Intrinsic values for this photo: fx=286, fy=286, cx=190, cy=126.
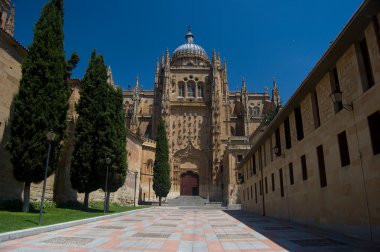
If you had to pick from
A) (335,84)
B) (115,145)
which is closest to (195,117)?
(115,145)

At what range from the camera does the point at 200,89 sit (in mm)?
51781

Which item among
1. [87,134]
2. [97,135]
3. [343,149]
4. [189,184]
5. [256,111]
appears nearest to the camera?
[343,149]

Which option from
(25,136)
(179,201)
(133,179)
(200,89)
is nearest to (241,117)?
(200,89)

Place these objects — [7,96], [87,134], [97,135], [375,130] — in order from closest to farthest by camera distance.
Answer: [375,130], [7,96], [87,134], [97,135]

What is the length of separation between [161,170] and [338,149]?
2780cm

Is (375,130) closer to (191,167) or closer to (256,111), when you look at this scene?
(191,167)

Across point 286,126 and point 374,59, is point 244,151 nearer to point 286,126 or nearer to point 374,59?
point 286,126

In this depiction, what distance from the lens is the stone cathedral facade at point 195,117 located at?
4553cm

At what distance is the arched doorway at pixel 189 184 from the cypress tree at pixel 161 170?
10884 mm

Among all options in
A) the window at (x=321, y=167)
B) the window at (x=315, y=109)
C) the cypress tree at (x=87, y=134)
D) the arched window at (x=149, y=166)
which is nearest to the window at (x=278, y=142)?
the window at (x=315, y=109)

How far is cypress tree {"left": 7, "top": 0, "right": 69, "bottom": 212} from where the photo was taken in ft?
44.8

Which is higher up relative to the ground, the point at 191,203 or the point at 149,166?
the point at 149,166

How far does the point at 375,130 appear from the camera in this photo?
24.4 feet

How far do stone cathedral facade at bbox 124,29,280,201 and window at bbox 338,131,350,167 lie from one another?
34.2m
